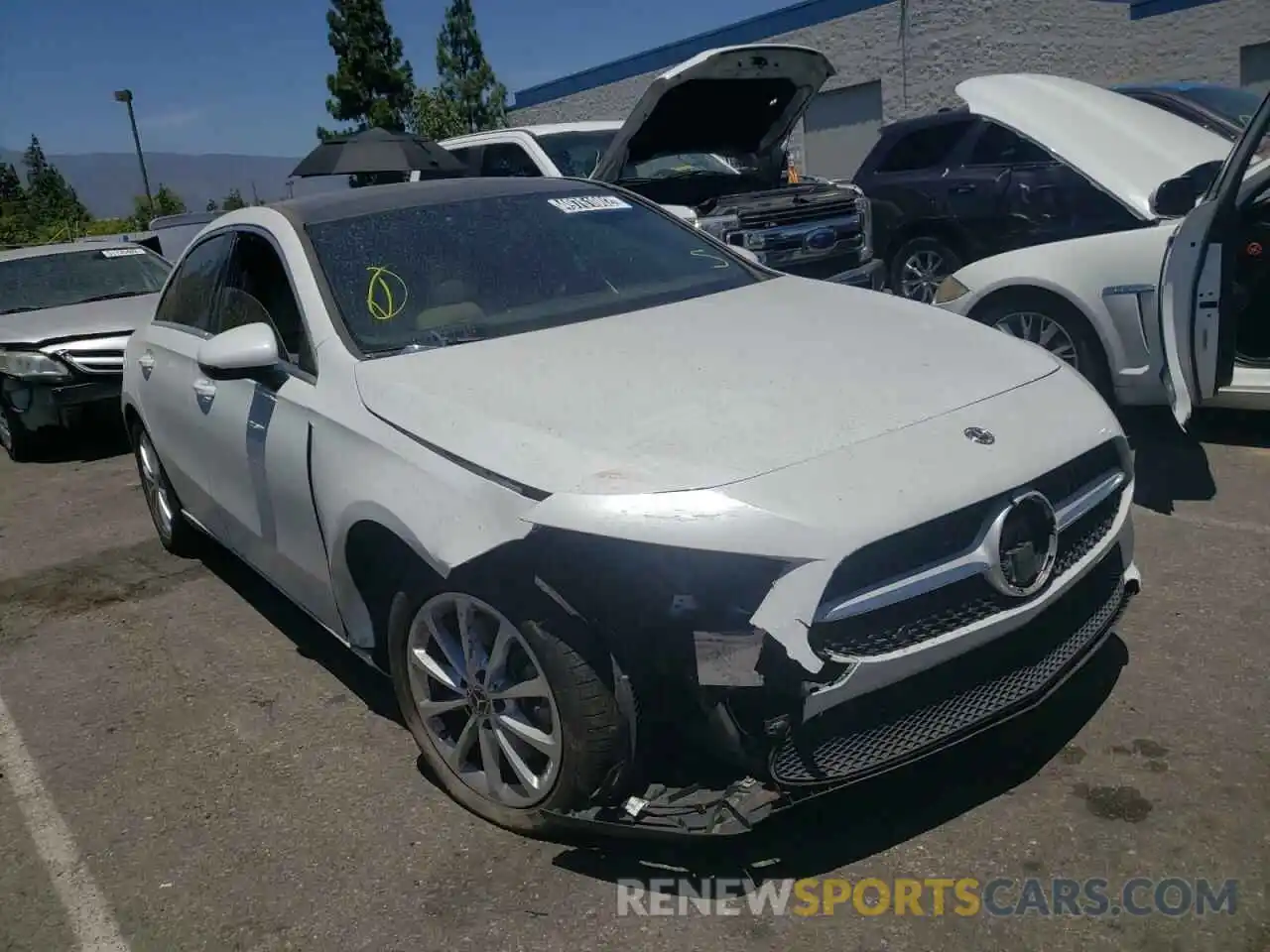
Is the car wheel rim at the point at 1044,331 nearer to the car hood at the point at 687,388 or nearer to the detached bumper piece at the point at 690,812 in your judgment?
the car hood at the point at 687,388

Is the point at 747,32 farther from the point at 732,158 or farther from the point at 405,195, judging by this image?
the point at 405,195

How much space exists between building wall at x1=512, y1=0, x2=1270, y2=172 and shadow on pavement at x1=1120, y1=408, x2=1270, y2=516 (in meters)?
14.6

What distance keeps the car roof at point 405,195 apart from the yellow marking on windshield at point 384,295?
0.43 m

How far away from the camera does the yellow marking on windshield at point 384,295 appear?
11.2 feet

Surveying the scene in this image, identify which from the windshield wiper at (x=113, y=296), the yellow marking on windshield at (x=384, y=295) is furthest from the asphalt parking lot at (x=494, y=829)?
the windshield wiper at (x=113, y=296)

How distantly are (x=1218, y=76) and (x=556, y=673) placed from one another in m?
19.6

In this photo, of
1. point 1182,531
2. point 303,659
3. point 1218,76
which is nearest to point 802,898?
point 303,659

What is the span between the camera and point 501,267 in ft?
12.1

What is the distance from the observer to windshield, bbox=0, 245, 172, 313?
28.6 ft

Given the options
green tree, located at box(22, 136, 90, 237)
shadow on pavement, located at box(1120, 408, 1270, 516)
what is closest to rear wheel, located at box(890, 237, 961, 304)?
shadow on pavement, located at box(1120, 408, 1270, 516)

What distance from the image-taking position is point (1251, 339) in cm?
510

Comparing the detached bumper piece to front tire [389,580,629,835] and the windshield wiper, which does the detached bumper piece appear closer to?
front tire [389,580,629,835]

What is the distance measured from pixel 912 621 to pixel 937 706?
23 cm

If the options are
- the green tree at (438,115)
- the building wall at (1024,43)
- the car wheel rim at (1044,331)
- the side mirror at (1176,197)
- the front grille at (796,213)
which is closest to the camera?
the side mirror at (1176,197)
